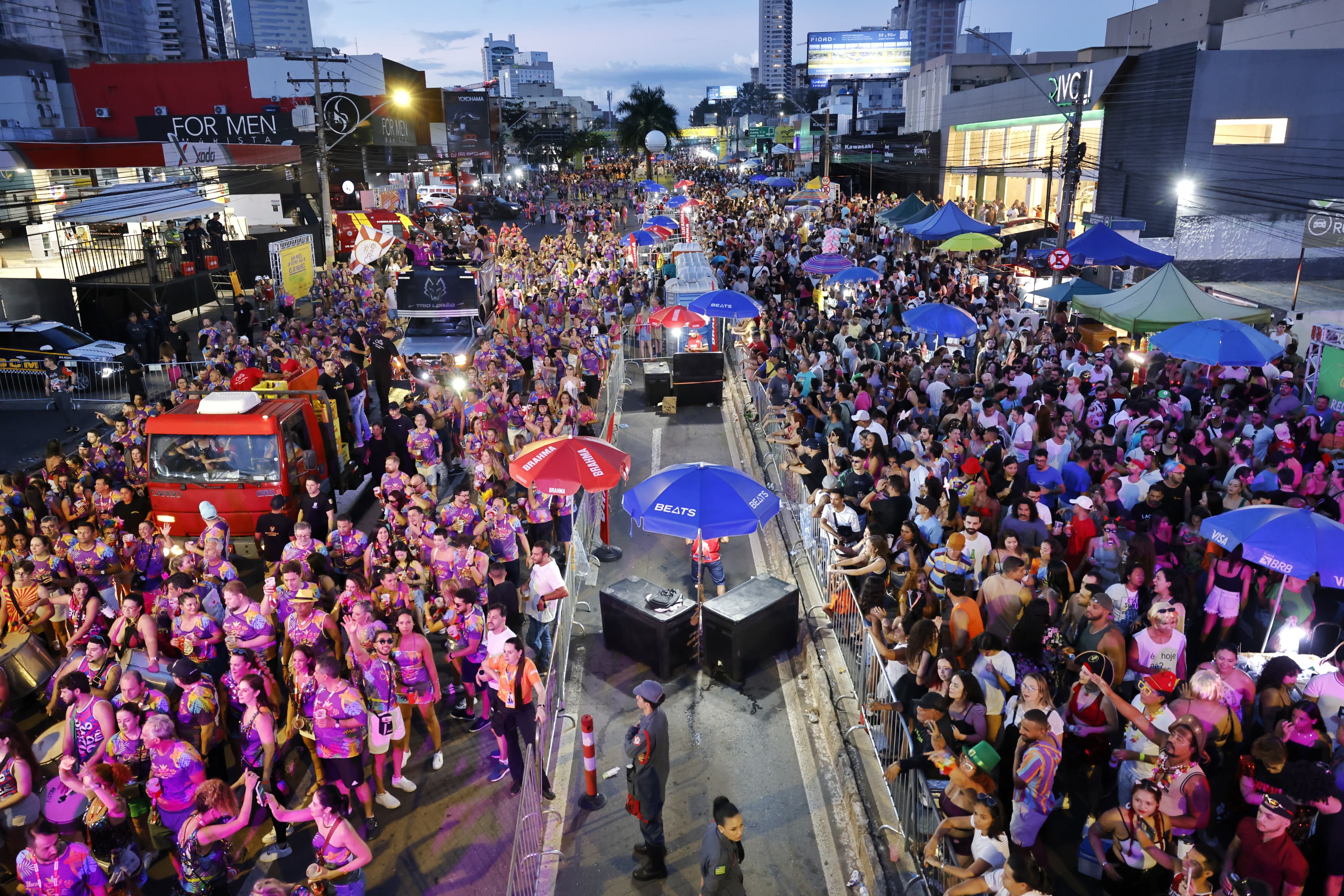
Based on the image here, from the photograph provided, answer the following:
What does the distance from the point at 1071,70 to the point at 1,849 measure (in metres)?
36.7

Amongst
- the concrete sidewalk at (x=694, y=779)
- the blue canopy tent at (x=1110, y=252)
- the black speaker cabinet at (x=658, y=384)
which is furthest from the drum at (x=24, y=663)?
the blue canopy tent at (x=1110, y=252)

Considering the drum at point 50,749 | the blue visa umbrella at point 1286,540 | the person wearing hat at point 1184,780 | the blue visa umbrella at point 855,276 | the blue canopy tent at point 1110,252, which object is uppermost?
the blue canopy tent at point 1110,252

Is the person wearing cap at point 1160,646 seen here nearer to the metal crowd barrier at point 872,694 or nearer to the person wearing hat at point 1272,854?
the person wearing hat at point 1272,854

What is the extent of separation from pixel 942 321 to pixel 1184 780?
37.1ft

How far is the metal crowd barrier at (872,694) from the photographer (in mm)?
5844

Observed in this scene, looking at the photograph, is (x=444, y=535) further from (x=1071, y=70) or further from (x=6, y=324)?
(x=1071, y=70)

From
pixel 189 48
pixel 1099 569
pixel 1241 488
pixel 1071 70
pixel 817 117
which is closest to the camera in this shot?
pixel 1099 569

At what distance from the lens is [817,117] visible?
8838 centimetres

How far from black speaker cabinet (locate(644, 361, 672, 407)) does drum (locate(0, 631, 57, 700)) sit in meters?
12.0

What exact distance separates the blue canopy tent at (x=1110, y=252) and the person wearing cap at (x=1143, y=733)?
15.9 metres

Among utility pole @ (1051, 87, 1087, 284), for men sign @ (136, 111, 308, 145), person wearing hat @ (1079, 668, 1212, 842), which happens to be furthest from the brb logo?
for men sign @ (136, 111, 308, 145)

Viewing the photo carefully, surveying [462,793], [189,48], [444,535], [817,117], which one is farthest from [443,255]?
[189,48]

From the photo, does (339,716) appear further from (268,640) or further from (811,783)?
(811,783)

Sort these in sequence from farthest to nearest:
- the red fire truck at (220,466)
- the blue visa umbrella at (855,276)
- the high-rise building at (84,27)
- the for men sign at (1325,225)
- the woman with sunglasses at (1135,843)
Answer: the high-rise building at (84,27), the blue visa umbrella at (855,276), the for men sign at (1325,225), the red fire truck at (220,466), the woman with sunglasses at (1135,843)
